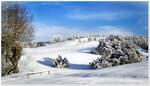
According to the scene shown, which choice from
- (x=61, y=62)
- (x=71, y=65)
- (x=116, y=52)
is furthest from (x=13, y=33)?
(x=116, y=52)

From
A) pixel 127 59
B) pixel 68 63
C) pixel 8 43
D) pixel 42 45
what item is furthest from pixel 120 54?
pixel 8 43

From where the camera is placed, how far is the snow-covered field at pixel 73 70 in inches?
428

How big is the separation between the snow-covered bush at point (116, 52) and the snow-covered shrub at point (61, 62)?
3.01 feet

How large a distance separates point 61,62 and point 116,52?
215 cm

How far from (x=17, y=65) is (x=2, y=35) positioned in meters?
1.95

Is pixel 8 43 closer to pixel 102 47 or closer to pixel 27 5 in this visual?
pixel 27 5

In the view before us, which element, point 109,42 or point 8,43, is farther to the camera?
point 109,42

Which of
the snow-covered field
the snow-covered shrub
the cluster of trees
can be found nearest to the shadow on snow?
the snow-covered field

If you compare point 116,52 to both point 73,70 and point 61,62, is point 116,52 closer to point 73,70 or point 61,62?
point 73,70

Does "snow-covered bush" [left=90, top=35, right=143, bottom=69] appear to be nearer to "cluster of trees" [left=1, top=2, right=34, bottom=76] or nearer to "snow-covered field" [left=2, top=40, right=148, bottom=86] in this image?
"snow-covered field" [left=2, top=40, right=148, bottom=86]

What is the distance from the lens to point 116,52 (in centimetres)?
1430

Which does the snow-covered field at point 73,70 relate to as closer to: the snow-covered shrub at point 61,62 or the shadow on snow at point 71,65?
the shadow on snow at point 71,65

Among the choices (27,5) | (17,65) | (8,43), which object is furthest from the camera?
(17,65)

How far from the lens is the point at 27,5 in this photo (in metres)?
11.6
